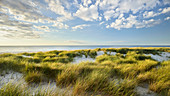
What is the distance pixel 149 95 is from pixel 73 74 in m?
2.15

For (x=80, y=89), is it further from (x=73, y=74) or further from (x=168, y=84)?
(x=168, y=84)

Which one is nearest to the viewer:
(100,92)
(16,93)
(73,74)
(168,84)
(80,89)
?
(16,93)

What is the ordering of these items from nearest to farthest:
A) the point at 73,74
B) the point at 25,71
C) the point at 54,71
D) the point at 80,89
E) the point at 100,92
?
the point at 80,89 → the point at 100,92 → the point at 73,74 → the point at 25,71 → the point at 54,71

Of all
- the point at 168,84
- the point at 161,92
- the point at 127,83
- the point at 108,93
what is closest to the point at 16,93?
the point at 108,93

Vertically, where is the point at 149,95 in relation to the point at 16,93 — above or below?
below

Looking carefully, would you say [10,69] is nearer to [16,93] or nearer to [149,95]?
[16,93]

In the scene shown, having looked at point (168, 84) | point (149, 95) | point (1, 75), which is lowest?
point (149, 95)

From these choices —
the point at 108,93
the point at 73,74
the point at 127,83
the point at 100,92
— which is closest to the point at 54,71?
the point at 73,74

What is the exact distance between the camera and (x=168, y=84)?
2145mm

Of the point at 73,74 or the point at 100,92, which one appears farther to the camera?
the point at 73,74

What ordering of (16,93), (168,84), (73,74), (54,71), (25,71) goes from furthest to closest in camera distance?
1. (54,71)
2. (25,71)
3. (73,74)
4. (168,84)
5. (16,93)

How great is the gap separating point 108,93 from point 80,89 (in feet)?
2.38

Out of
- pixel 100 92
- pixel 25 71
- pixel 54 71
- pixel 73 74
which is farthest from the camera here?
pixel 54 71

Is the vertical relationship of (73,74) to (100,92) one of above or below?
above
